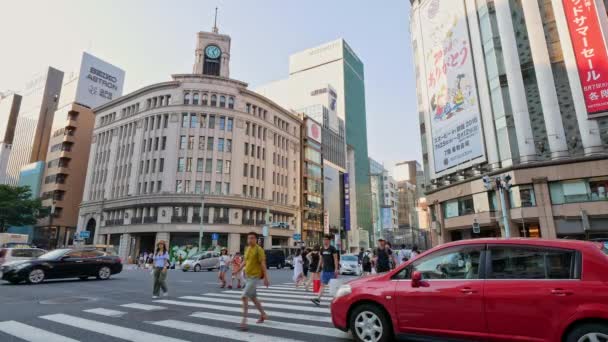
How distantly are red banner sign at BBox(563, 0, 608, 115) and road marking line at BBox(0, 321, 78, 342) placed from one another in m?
28.0

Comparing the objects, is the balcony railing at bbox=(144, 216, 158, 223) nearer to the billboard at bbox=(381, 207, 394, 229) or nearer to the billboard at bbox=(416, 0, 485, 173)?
the billboard at bbox=(416, 0, 485, 173)

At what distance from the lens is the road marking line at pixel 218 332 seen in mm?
5414

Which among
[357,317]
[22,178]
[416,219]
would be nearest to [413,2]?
[357,317]

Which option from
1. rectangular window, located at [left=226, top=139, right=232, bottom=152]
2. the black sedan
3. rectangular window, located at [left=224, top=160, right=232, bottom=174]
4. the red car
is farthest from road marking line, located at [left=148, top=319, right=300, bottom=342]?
rectangular window, located at [left=226, top=139, right=232, bottom=152]

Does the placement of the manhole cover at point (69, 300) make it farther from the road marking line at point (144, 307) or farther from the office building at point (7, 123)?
the office building at point (7, 123)

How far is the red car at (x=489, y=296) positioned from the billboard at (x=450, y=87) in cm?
2394

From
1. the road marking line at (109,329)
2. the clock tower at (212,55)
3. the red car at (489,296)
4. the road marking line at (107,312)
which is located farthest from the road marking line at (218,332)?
the clock tower at (212,55)

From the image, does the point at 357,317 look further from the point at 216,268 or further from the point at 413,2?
the point at 413,2

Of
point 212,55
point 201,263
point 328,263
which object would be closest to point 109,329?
point 328,263

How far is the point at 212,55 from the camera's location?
58250 millimetres

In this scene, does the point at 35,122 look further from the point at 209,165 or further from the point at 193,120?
the point at 209,165

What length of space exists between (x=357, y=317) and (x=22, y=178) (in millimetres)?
91316

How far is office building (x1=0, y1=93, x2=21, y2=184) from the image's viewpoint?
8806cm

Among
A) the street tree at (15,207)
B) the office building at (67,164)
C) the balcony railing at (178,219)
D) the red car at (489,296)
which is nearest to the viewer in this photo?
the red car at (489,296)
